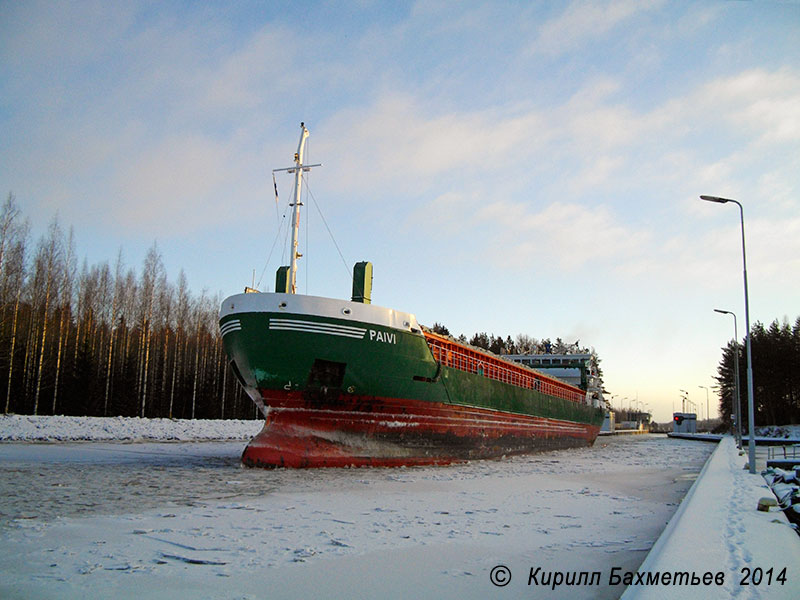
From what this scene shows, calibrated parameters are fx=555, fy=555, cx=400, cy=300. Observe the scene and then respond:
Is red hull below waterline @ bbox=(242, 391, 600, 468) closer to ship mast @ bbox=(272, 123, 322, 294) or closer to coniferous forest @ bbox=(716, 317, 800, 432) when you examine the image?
ship mast @ bbox=(272, 123, 322, 294)

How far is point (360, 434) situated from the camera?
14664 mm

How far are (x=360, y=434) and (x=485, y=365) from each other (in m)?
7.58

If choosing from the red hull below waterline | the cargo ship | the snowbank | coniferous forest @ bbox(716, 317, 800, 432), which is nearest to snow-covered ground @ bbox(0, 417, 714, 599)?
the red hull below waterline

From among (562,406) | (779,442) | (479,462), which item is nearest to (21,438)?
(479,462)

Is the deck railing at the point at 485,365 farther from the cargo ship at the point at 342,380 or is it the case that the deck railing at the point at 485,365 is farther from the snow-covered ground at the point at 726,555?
the snow-covered ground at the point at 726,555

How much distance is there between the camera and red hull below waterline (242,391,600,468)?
13.9 metres

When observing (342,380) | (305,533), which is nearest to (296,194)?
(342,380)

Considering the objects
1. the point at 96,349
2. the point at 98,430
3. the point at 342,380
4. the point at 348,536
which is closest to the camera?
the point at 348,536

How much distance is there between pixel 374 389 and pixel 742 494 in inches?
335

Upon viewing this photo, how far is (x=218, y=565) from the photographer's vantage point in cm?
493

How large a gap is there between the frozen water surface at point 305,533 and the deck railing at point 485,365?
247 inches

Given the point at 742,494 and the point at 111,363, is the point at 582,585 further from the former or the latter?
the point at 111,363

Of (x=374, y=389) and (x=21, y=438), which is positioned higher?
(x=374, y=389)

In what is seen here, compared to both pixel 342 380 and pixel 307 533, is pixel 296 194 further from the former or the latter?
pixel 307 533
